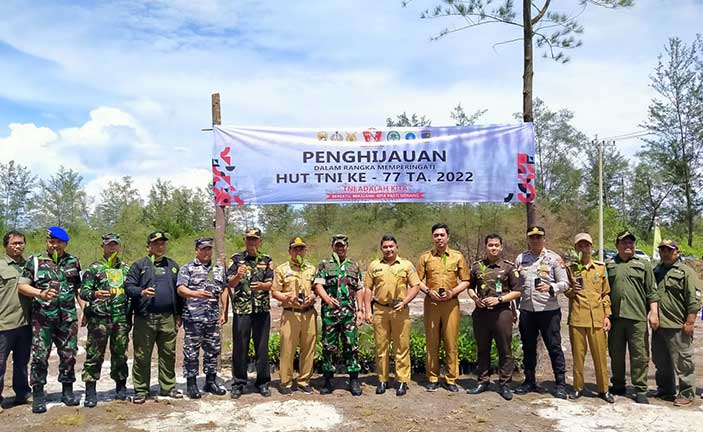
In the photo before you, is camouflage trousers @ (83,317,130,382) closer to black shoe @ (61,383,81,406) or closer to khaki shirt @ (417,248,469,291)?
black shoe @ (61,383,81,406)

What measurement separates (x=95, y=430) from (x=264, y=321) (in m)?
1.77

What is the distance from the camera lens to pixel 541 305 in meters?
5.36

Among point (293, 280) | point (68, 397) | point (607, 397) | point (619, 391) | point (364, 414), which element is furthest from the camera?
point (293, 280)

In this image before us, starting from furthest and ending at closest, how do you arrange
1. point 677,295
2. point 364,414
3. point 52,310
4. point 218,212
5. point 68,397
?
point 218,212 < point 677,295 < point 68,397 < point 52,310 < point 364,414

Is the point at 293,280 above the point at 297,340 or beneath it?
above

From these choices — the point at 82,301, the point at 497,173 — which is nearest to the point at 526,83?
the point at 497,173

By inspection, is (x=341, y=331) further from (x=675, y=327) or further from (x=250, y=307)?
(x=675, y=327)

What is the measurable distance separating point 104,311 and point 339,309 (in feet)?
7.31

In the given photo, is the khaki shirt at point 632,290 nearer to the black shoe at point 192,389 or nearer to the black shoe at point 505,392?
the black shoe at point 505,392

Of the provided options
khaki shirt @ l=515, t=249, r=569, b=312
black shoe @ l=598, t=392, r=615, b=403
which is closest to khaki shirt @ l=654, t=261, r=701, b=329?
black shoe @ l=598, t=392, r=615, b=403

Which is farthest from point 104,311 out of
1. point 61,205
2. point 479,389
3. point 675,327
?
point 61,205

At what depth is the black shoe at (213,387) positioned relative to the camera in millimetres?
5461

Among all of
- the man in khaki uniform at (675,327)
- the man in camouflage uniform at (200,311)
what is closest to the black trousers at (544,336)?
the man in khaki uniform at (675,327)

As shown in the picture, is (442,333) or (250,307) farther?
(442,333)
